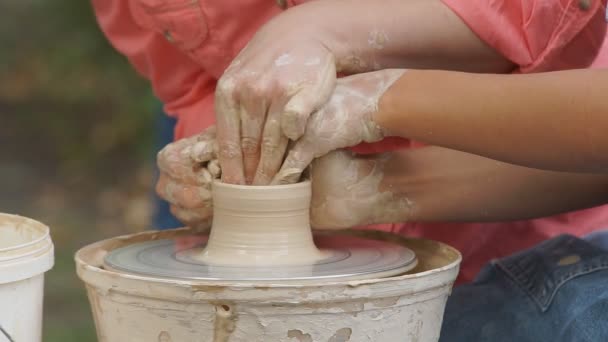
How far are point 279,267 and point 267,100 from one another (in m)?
0.25

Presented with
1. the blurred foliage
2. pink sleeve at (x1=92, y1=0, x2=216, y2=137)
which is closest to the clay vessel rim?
pink sleeve at (x1=92, y1=0, x2=216, y2=137)

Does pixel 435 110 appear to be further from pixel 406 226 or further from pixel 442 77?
pixel 406 226

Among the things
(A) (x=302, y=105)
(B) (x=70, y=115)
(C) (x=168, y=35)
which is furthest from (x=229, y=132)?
(B) (x=70, y=115)

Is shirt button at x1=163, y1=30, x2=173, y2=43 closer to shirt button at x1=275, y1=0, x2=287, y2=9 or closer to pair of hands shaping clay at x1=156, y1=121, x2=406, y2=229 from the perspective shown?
shirt button at x1=275, y1=0, x2=287, y2=9

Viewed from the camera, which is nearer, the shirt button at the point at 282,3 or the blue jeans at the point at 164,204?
the shirt button at the point at 282,3

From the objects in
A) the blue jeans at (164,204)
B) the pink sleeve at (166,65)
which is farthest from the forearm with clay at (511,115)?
the blue jeans at (164,204)

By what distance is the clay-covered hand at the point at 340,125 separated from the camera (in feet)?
4.78

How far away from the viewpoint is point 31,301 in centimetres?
139

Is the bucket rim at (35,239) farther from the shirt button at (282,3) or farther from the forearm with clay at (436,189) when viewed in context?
the shirt button at (282,3)

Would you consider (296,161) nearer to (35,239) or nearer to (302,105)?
Answer: (302,105)

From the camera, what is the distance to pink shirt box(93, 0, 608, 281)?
168 centimetres

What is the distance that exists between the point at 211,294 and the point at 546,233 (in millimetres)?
990

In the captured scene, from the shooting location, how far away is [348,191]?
1.54 meters

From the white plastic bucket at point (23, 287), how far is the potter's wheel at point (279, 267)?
106mm
